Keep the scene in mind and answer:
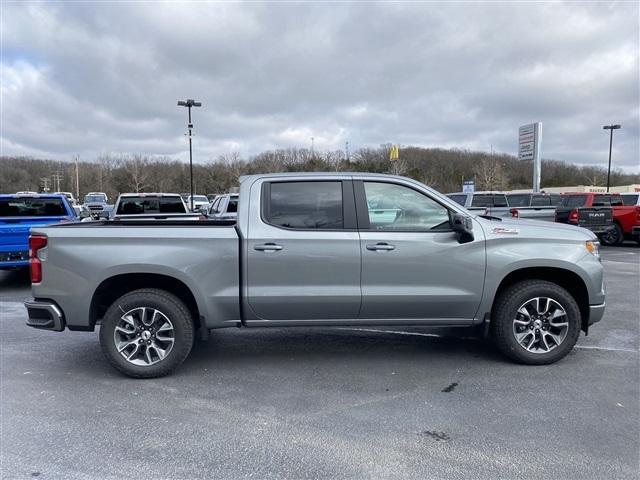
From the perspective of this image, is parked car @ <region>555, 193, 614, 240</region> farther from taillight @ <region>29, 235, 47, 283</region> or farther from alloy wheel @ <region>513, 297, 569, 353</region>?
taillight @ <region>29, 235, 47, 283</region>

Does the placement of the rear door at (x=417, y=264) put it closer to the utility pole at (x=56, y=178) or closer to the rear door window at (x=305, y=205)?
the rear door window at (x=305, y=205)

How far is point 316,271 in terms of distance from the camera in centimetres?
441

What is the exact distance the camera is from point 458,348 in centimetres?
534

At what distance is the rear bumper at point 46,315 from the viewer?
430cm

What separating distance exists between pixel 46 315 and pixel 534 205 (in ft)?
64.3

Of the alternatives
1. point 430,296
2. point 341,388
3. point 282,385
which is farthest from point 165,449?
point 430,296

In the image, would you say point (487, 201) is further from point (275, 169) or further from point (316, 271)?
point (275, 169)

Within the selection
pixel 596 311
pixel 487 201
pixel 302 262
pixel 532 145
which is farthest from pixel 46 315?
pixel 532 145

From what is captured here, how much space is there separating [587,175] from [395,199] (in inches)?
4715

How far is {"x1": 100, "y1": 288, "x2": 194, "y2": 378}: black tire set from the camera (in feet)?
14.3

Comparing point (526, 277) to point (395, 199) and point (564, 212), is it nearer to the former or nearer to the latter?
point (395, 199)

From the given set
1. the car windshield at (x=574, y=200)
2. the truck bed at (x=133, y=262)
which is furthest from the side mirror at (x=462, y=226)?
the car windshield at (x=574, y=200)

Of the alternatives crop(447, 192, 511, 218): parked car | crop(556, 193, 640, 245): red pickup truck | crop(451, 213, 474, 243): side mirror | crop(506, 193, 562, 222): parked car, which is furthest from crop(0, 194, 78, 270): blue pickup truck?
crop(556, 193, 640, 245): red pickup truck

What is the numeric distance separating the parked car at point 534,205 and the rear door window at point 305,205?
14.5 meters
